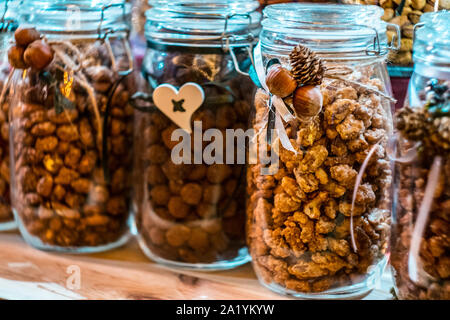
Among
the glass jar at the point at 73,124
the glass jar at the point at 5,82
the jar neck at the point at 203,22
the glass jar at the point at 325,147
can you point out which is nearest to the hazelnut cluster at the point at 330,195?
the glass jar at the point at 325,147

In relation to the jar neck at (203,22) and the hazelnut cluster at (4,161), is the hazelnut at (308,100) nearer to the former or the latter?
the jar neck at (203,22)

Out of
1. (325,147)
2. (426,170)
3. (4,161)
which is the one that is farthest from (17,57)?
(426,170)

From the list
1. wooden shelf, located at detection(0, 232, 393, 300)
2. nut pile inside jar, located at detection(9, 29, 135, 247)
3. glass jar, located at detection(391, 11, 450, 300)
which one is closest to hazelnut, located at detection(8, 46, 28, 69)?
nut pile inside jar, located at detection(9, 29, 135, 247)

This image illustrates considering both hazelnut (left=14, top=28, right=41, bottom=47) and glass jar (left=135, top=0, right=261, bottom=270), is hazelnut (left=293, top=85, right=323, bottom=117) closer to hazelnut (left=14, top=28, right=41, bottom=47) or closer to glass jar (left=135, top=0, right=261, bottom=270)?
glass jar (left=135, top=0, right=261, bottom=270)

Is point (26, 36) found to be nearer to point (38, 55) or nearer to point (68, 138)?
point (38, 55)

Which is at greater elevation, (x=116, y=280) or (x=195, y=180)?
(x=195, y=180)
